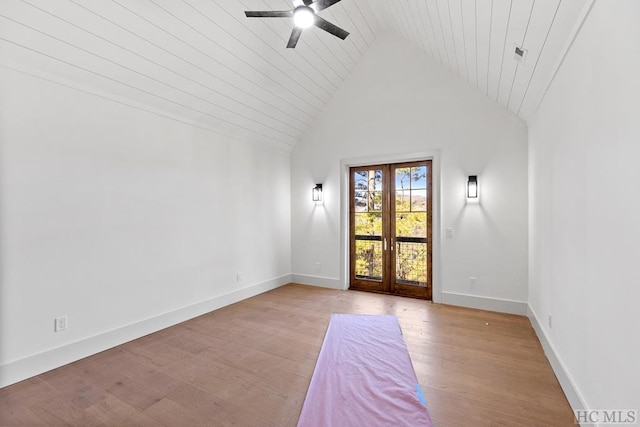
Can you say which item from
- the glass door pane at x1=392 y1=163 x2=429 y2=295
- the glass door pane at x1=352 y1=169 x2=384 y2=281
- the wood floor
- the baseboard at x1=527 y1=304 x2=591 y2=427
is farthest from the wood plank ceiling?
the wood floor

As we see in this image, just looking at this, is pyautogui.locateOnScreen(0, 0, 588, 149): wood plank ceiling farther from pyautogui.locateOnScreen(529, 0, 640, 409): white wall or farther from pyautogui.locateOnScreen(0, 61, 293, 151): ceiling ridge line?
pyautogui.locateOnScreen(529, 0, 640, 409): white wall

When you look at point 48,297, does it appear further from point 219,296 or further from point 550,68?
point 550,68

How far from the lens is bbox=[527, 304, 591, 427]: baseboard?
1842 millimetres

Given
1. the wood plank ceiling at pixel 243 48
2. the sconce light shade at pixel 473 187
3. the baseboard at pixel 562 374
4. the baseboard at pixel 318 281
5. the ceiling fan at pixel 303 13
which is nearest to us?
the baseboard at pixel 562 374

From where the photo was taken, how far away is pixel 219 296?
4.11 m

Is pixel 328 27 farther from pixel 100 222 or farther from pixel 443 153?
pixel 100 222

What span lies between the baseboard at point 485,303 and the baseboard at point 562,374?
619 millimetres

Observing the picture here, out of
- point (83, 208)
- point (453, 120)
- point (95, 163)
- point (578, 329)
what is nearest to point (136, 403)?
point (83, 208)

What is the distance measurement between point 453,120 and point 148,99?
407cm

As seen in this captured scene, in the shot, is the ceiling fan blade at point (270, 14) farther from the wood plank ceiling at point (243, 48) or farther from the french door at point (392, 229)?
the french door at point (392, 229)

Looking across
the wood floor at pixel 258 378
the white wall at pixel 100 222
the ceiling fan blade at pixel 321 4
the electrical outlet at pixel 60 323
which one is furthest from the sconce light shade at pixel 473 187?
the electrical outlet at pixel 60 323

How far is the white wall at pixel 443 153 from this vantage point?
12.4 ft

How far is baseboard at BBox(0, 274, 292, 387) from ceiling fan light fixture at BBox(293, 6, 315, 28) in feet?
11.5

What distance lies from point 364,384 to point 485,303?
8.58 feet
